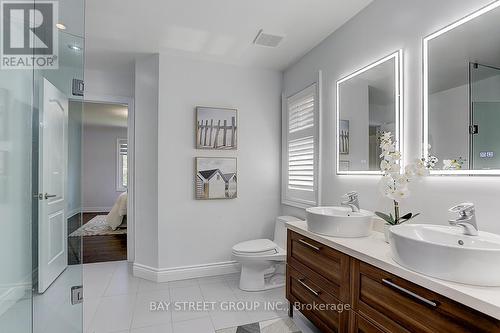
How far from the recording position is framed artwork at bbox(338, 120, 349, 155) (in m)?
2.34

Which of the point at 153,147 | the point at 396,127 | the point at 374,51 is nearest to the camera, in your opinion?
the point at 396,127

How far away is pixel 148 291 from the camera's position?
2717 mm

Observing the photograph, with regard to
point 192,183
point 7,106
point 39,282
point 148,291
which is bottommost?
point 148,291

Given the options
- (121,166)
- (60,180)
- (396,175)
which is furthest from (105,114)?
(396,175)

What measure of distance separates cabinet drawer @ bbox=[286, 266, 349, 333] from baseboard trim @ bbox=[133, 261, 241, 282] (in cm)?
111

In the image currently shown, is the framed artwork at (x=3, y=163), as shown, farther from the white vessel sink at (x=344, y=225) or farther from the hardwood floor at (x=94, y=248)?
the white vessel sink at (x=344, y=225)

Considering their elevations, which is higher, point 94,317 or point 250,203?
point 250,203

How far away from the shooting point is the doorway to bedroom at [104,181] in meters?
4.40

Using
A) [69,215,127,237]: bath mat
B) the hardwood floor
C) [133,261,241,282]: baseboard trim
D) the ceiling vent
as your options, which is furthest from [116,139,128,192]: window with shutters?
the ceiling vent

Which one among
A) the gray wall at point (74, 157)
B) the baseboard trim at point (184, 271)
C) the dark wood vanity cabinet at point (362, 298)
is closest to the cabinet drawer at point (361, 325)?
the dark wood vanity cabinet at point (362, 298)

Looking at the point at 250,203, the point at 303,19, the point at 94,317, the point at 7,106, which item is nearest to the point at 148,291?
the point at 94,317

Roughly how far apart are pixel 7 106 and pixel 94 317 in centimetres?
172

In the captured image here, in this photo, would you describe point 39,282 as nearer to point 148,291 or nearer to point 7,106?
point 148,291

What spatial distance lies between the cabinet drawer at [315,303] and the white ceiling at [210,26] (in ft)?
6.71
